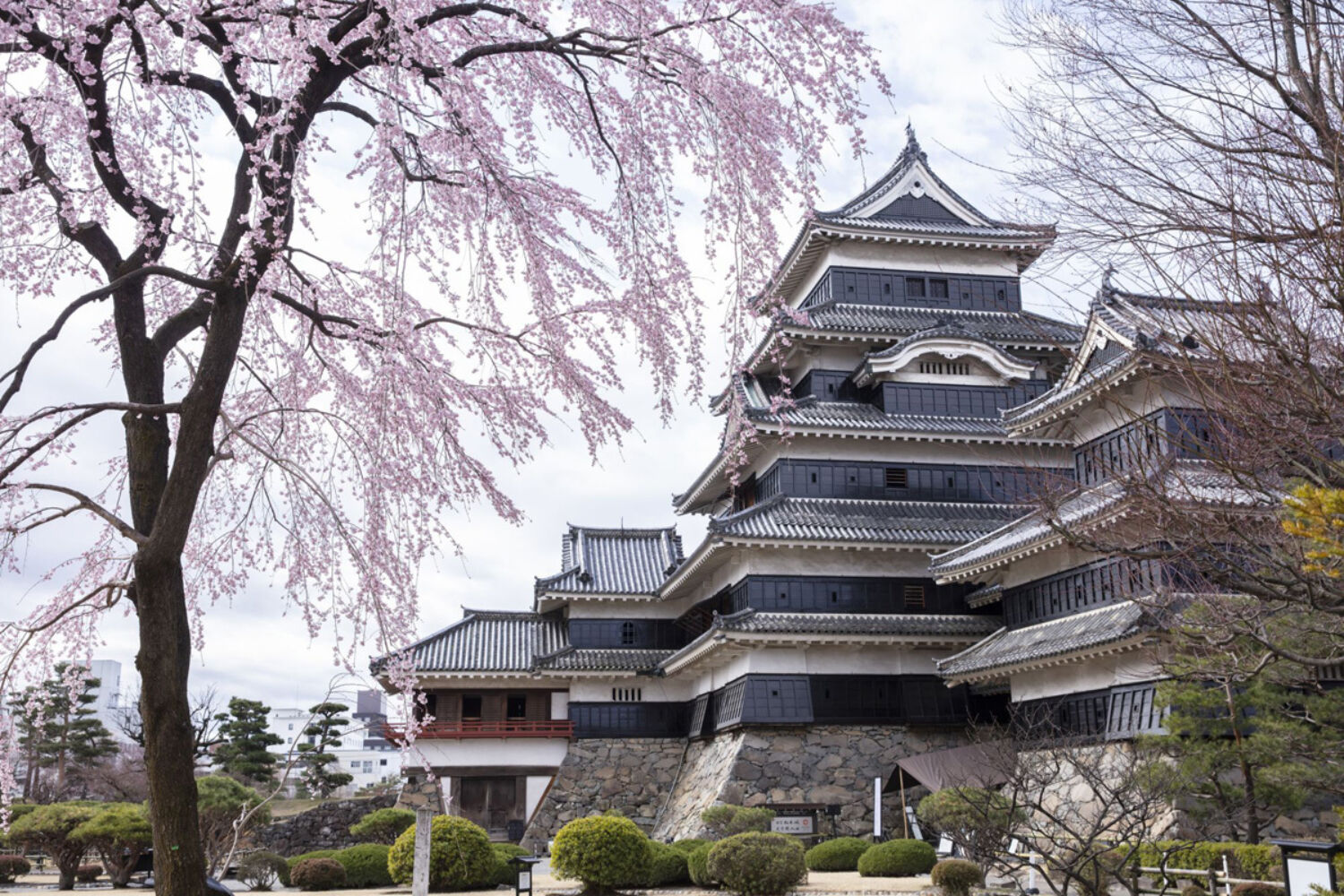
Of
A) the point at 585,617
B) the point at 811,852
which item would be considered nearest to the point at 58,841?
the point at 585,617

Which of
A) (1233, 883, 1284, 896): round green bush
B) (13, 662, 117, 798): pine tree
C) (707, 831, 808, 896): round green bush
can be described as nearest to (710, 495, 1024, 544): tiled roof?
(707, 831, 808, 896): round green bush

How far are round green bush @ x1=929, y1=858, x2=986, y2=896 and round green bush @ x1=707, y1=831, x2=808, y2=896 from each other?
222 centimetres

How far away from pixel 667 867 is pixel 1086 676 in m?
8.20

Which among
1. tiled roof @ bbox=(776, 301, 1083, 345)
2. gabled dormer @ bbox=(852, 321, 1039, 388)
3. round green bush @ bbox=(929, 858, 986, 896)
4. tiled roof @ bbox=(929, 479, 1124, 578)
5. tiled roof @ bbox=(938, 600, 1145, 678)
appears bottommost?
round green bush @ bbox=(929, 858, 986, 896)

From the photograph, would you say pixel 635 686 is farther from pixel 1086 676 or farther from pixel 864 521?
pixel 1086 676

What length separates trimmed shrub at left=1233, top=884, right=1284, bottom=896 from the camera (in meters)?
12.0

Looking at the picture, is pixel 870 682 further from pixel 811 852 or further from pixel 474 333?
pixel 474 333

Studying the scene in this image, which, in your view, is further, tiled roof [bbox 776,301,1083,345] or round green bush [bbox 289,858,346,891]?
tiled roof [bbox 776,301,1083,345]

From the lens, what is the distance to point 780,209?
644cm

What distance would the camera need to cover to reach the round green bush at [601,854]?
17.6 meters

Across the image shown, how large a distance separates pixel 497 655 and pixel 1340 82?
89.3 ft

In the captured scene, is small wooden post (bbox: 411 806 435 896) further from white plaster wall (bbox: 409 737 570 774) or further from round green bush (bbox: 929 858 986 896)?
white plaster wall (bbox: 409 737 570 774)

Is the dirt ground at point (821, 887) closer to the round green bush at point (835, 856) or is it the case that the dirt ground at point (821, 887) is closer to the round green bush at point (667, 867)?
the round green bush at point (835, 856)

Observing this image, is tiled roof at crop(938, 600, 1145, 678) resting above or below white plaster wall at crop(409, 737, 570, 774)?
above
